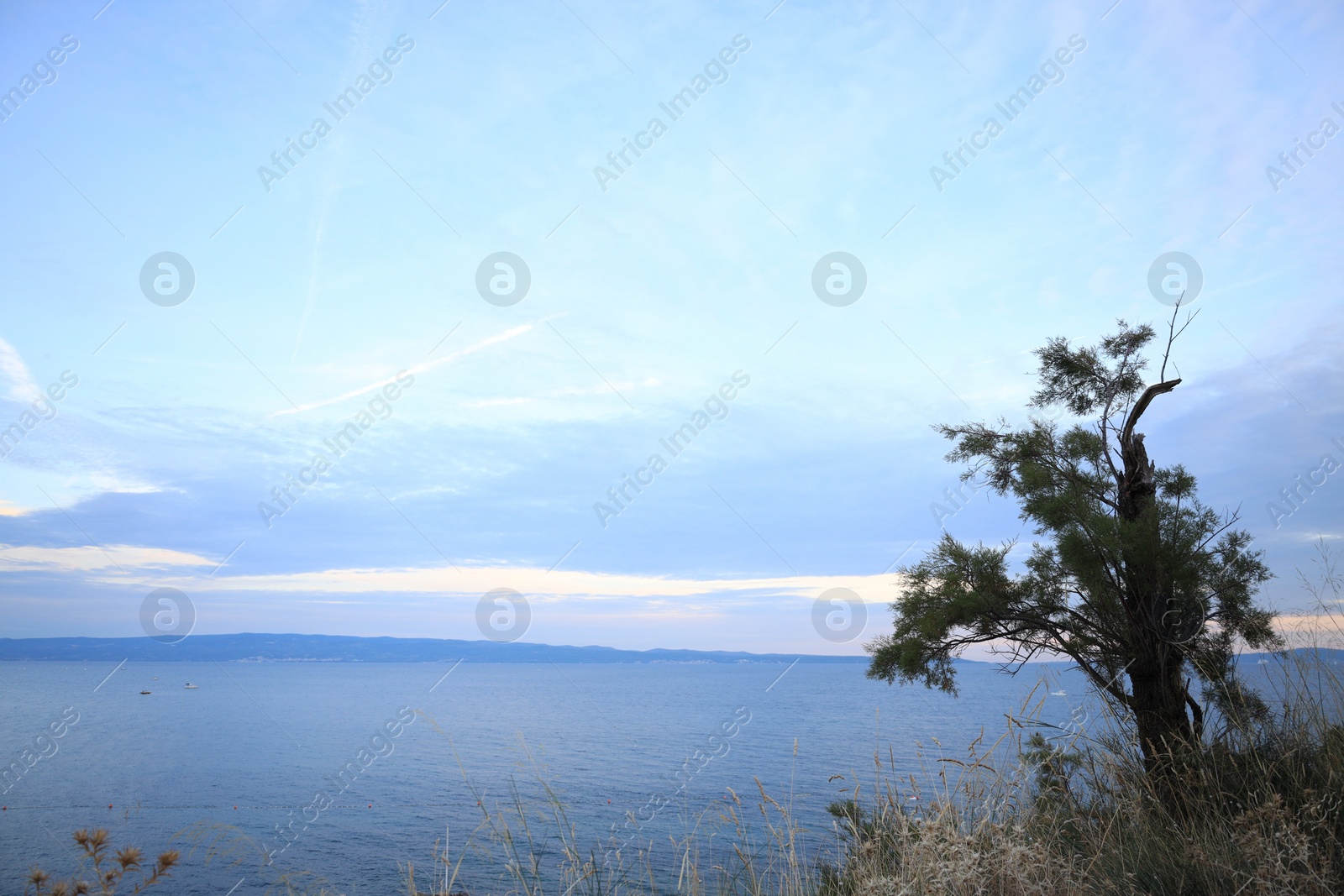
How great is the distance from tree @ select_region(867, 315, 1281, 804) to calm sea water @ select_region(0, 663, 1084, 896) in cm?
354

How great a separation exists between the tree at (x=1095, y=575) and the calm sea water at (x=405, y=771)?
11.6 ft

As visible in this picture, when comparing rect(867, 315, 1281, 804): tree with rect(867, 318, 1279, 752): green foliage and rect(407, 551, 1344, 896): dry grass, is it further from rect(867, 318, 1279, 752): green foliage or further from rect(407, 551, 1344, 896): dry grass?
rect(407, 551, 1344, 896): dry grass

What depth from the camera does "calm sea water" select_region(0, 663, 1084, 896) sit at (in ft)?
88.6

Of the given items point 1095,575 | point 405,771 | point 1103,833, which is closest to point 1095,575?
point 1095,575

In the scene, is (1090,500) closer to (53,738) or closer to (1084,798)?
(1084,798)

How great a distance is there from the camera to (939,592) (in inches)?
562

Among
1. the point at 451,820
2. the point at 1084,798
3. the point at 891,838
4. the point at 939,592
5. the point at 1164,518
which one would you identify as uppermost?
the point at 1164,518

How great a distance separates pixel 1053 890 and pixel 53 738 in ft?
300

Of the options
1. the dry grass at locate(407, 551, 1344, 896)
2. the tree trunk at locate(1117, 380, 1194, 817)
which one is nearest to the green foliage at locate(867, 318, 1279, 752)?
the tree trunk at locate(1117, 380, 1194, 817)

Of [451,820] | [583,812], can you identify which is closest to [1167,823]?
[583,812]

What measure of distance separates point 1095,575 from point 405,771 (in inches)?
1877

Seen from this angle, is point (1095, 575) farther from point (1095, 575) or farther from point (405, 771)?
point (405, 771)

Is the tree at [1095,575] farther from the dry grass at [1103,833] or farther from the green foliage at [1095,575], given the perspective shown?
the dry grass at [1103,833]

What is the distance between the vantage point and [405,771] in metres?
48.7
